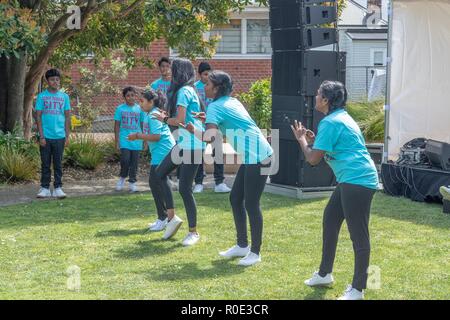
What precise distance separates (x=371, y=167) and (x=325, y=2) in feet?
21.3

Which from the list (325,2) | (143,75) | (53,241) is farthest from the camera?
(143,75)

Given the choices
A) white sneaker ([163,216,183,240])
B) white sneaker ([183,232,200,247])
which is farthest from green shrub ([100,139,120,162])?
white sneaker ([183,232,200,247])

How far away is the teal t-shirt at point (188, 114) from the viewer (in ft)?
28.7

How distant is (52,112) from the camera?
40.5 feet

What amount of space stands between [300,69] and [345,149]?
5.76 m

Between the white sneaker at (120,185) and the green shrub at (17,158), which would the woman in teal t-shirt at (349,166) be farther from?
the green shrub at (17,158)

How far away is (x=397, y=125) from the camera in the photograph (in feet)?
45.6

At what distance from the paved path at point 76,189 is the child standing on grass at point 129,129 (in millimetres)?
411

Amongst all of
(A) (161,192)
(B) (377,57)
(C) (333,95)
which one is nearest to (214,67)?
(B) (377,57)

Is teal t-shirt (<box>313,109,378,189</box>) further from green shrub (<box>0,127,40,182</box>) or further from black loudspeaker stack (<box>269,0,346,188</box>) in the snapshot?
green shrub (<box>0,127,40,182</box>)

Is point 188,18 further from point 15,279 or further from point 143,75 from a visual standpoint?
point 143,75

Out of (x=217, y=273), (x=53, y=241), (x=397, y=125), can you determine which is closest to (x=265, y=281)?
(x=217, y=273)

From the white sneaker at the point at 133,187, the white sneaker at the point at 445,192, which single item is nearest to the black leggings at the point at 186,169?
the white sneaker at the point at 445,192

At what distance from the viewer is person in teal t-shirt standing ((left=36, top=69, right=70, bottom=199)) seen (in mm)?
12305
